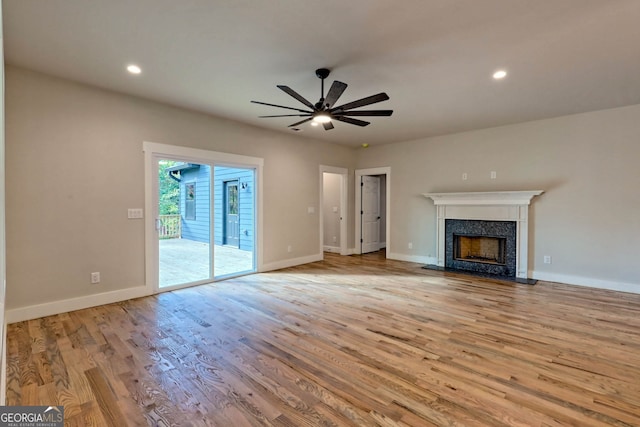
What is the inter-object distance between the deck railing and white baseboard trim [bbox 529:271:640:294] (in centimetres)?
591

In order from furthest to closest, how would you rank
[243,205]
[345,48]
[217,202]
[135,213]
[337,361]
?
[243,205]
[217,202]
[135,213]
[345,48]
[337,361]

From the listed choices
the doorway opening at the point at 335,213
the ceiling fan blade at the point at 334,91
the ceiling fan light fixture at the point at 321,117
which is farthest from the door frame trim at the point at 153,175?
the doorway opening at the point at 335,213

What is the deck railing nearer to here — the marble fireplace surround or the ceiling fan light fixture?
the ceiling fan light fixture

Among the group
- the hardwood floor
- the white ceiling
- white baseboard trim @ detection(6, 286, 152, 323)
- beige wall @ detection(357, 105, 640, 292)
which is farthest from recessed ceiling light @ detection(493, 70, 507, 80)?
white baseboard trim @ detection(6, 286, 152, 323)

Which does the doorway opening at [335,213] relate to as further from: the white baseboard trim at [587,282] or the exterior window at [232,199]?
the white baseboard trim at [587,282]

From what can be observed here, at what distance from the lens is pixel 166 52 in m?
2.89

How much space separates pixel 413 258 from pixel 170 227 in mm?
4859

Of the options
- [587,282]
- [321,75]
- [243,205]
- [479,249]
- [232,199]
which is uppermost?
[321,75]

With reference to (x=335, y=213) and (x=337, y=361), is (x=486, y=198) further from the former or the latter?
(x=337, y=361)

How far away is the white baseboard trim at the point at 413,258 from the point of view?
6.35m

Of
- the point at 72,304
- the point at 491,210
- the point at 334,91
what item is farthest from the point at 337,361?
the point at 491,210

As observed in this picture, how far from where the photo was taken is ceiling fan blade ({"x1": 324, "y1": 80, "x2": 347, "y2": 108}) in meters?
2.66

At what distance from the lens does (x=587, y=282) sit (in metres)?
4.69

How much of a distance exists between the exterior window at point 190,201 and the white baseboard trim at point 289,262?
1.63 meters
